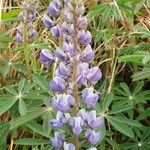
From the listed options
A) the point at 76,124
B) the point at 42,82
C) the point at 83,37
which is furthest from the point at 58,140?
the point at 42,82

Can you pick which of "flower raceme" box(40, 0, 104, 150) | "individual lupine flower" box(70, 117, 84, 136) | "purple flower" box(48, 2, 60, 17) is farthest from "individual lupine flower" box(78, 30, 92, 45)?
"purple flower" box(48, 2, 60, 17)

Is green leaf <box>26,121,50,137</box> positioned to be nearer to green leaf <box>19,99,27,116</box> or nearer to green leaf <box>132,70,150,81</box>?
green leaf <box>19,99,27,116</box>

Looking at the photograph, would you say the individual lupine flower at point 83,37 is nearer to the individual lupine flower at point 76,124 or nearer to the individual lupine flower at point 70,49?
the individual lupine flower at point 70,49

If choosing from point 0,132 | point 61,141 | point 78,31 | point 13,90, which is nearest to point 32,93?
point 13,90

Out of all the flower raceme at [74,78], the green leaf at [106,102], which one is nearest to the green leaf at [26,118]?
the green leaf at [106,102]

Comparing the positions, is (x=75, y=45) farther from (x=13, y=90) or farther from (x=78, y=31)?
(x=13, y=90)
